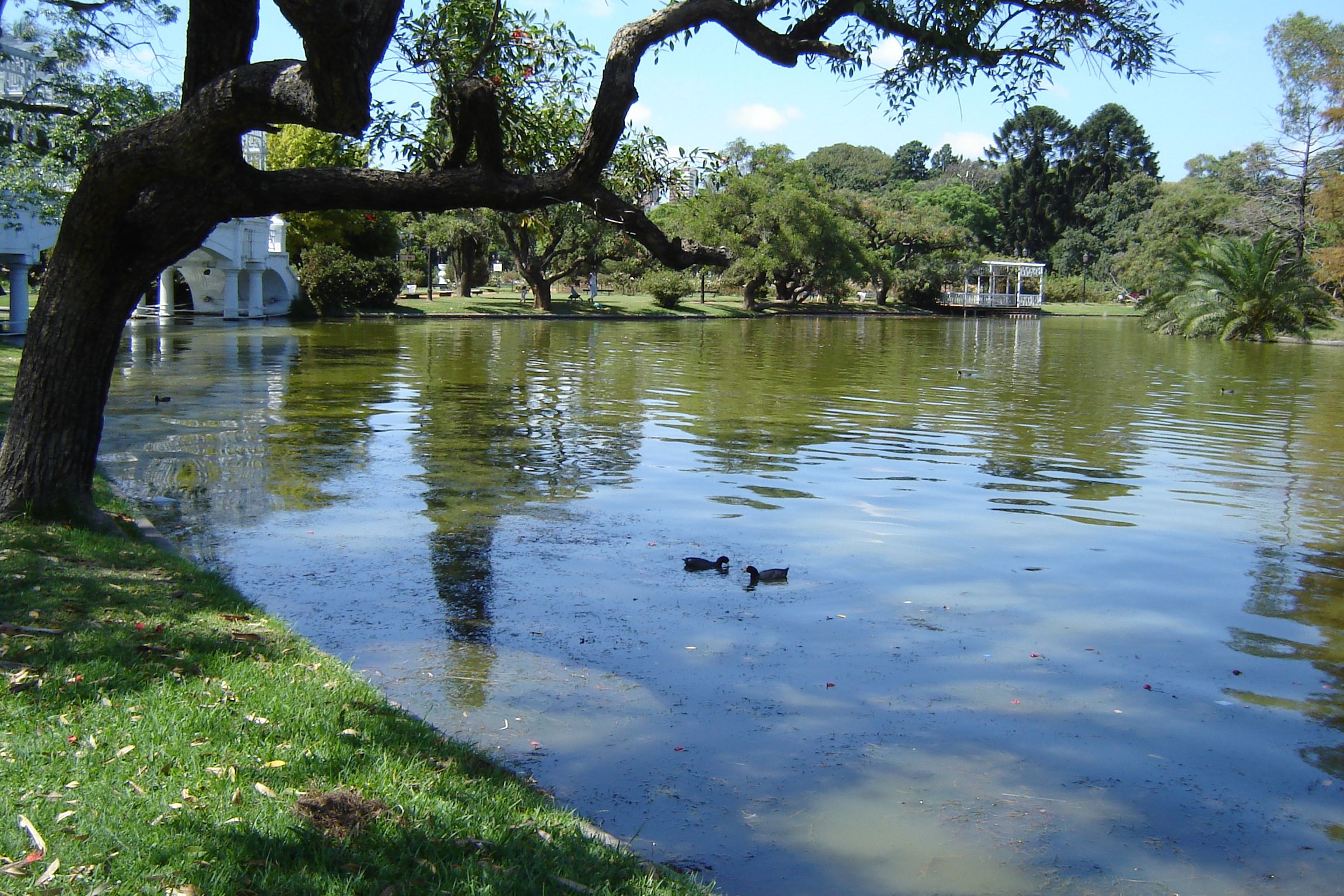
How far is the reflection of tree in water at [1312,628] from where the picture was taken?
6500mm

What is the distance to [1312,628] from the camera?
8.27 metres

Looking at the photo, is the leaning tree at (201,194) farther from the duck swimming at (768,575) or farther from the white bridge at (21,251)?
the white bridge at (21,251)

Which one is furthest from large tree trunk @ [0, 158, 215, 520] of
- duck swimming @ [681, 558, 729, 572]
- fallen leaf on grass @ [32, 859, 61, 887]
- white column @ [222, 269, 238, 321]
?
white column @ [222, 269, 238, 321]

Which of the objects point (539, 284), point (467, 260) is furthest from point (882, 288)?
point (467, 260)

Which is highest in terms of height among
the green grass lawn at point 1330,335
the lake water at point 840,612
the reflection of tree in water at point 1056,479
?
the green grass lawn at point 1330,335

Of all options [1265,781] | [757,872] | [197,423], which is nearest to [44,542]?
[757,872]

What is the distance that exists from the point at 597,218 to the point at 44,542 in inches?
174

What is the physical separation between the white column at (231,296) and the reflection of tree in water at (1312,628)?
41.6m

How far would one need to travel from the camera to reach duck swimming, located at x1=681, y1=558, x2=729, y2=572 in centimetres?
915

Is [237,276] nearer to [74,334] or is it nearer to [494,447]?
[494,447]

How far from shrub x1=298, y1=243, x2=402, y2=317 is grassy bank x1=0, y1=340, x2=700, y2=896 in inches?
1821

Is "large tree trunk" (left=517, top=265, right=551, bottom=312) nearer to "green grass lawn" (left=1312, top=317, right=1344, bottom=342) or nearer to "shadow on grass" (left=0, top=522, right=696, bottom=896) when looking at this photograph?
"green grass lawn" (left=1312, top=317, right=1344, bottom=342)

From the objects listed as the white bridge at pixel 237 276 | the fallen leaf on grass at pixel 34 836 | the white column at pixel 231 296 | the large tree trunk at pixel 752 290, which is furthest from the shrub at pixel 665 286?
the fallen leaf on grass at pixel 34 836

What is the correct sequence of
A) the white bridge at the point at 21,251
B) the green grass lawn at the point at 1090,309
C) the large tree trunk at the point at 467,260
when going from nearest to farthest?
the white bridge at the point at 21,251 → the large tree trunk at the point at 467,260 → the green grass lawn at the point at 1090,309
